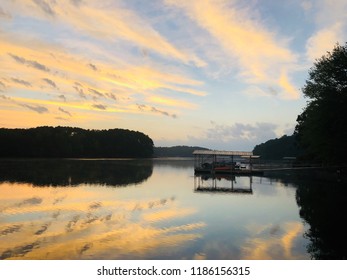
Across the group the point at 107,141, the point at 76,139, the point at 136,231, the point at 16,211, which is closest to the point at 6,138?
the point at 76,139

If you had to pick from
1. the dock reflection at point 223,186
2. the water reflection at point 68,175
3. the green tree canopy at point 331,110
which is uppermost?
the green tree canopy at point 331,110

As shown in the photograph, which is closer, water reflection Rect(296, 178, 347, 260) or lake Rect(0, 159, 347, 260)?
lake Rect(0, 159, 347, 260)

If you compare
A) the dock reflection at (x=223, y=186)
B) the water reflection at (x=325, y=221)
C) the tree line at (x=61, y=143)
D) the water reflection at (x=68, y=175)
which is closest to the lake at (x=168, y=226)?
the water reflection at (x=325, y=221)

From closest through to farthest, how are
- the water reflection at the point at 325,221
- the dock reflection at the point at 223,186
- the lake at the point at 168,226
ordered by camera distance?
the lake at the point at 168,226 < the water reflection at the point at 325,221 < the dock reflection at the point at 223,186

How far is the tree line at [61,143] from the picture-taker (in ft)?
455

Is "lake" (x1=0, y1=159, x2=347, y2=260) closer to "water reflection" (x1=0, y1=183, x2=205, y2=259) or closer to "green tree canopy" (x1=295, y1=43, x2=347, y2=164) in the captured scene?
"water reflection" (x1=0, y1=183, x2=205, y2=259)

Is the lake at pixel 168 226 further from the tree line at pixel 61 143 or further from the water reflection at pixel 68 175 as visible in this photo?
the tree line at pixel 61 143

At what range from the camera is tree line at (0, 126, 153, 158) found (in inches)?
5463

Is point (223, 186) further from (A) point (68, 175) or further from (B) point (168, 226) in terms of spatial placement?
(B) point (168, 226)

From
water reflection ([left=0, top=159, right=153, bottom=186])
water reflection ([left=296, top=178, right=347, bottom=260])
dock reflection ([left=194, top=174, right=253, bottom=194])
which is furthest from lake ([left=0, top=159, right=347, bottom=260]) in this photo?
water reflection ([left=0, top=159, right=153, bottom=186])

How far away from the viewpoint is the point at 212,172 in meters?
68.4

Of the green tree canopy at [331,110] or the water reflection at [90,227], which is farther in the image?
the green tree canopy at [331,110]

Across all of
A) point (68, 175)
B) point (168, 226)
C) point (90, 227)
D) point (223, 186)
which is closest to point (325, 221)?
point (168, 226)
